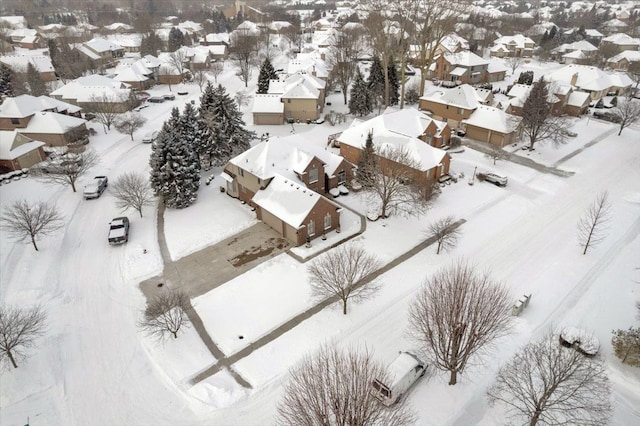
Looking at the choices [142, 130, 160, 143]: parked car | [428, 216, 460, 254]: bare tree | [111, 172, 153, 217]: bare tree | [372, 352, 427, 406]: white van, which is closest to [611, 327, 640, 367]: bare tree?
[372, 352, 427, 406]: white van

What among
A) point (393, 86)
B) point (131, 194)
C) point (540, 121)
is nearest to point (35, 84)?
point (131, 194)

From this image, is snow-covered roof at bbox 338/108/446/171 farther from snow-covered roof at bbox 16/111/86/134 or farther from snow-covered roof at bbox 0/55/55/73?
snow-covered roof at bbox 0/55/55/73

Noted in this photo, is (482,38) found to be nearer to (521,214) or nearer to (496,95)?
(496,95)

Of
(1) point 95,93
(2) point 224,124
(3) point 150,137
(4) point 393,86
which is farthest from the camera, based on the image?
(1) point 95,93

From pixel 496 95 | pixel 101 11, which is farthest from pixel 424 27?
pixel 101 11

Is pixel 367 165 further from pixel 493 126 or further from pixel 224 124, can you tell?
pixel 493 126

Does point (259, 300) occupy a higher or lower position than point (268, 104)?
lower
